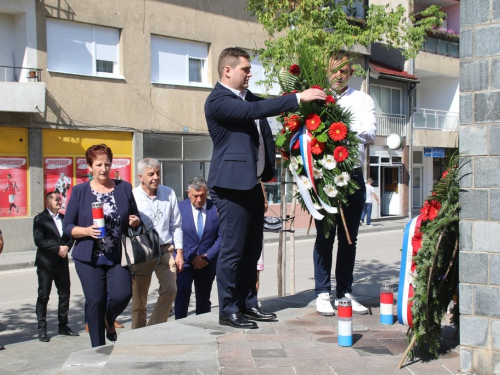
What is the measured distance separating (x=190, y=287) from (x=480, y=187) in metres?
4.11

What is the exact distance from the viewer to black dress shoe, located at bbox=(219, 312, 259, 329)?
5.35 m

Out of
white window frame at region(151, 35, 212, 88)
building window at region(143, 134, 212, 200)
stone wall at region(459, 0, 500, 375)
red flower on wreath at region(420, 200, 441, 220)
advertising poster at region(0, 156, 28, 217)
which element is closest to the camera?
stone wall at region(459, 0, 500, 375)

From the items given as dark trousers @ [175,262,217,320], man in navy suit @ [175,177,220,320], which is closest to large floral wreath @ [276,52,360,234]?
man in navy suit @ [175,177,220,320]

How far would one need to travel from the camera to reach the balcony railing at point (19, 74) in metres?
17.9

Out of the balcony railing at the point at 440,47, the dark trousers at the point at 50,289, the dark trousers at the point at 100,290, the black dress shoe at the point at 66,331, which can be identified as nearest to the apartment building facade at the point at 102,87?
the dark trousers at the point at 50,289

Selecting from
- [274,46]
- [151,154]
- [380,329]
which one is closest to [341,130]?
[380,329]

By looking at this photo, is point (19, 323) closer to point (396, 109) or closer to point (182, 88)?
point (182, 88)

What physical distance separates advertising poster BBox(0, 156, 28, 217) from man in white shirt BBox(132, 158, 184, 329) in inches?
459

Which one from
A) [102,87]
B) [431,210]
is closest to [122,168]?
[102,87]

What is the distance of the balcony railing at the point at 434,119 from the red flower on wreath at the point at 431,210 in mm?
29436

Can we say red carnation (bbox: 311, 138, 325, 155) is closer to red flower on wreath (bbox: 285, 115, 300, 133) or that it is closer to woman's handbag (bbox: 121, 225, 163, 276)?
red flower on wreath (bbox: 285, 115, 300, 133)

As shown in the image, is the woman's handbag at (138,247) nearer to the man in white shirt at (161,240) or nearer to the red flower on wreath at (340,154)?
the man in white shirt at (161,240)

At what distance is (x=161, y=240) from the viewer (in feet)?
23.9

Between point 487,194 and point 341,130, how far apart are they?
174cm
